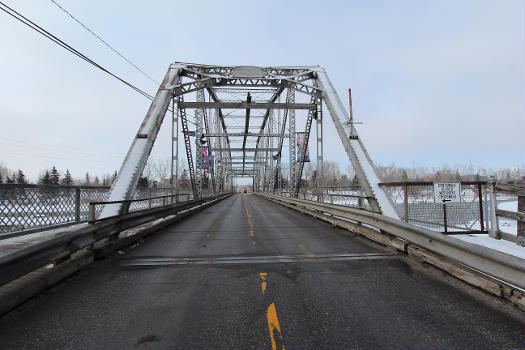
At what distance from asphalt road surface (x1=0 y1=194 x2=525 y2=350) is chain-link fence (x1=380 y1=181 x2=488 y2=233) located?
294 centimetres

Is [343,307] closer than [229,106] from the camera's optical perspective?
Yes

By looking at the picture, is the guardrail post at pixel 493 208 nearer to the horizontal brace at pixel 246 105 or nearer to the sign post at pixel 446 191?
the sign post at pixel 446 191

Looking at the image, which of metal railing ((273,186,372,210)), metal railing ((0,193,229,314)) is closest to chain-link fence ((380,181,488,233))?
metal railing ((273,186,372,210))

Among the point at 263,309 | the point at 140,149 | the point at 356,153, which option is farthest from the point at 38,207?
the point at 356,153

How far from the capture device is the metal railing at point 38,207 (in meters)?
6.09

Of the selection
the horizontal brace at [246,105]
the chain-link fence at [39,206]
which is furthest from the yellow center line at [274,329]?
the horizontal brace at [246,105]

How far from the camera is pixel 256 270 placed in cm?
456

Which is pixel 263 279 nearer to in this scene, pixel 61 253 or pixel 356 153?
pixel 61 253

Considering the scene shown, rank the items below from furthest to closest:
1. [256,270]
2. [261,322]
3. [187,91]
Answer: [187,91], [256,270], [261,322]

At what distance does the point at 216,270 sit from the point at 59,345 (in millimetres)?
2432

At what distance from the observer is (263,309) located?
10.2 feet

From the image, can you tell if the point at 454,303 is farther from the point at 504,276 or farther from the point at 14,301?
the point at 14,301

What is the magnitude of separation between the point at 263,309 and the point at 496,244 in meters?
6.25

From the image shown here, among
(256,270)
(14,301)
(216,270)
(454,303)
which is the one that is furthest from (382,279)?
(14,301)
